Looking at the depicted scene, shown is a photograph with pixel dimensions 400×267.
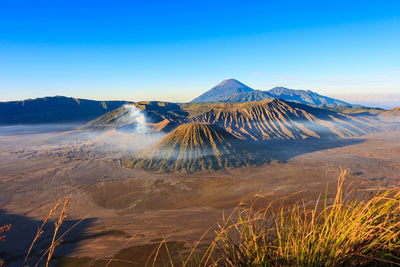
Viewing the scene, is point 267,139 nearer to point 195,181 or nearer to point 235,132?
point 235,132

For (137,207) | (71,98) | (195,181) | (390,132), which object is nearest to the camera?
(137,207)

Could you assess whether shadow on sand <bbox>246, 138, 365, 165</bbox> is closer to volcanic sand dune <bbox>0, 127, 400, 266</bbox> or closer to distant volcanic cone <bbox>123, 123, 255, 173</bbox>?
volcanic sand dune <bbox>0, 127, 400, 266</bbox>

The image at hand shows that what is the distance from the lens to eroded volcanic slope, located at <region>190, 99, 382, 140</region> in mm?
74750

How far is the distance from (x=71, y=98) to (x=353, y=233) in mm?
201525

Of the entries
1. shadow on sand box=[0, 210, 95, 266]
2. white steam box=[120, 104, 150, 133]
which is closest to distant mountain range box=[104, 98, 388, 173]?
white steam box=[120, 104, 150, 133]

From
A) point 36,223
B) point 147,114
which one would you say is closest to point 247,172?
point 36,223

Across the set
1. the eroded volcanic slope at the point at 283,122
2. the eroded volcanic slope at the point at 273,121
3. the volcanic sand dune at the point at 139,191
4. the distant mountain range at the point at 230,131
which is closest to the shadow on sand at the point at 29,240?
the volcanic sand dune at the point at 139,191

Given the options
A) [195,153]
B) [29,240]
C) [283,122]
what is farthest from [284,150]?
[29,240]

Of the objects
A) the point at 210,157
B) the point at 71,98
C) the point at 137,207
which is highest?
the point at 71,98

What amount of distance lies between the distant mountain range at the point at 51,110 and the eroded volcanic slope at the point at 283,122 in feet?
343

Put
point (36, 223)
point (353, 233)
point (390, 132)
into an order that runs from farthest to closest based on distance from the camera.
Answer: point (390, 132) → point (36, 223) → point (353, 233)

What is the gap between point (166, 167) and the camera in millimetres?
38438

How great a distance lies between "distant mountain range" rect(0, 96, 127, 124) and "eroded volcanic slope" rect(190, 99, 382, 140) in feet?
343

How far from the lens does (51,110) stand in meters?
146
